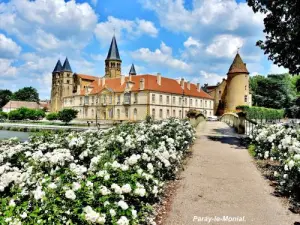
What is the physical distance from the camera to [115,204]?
13.2 ft

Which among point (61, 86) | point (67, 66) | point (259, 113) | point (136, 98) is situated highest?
point (67, 66)

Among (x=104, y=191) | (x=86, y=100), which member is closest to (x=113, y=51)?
(x=86, y=100)

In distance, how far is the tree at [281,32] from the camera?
45.3 ft

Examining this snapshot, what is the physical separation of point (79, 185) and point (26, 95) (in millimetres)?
125357

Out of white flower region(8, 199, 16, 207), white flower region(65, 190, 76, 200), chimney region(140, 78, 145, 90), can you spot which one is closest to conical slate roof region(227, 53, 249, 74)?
chimney region(140, 78, 145, 90)

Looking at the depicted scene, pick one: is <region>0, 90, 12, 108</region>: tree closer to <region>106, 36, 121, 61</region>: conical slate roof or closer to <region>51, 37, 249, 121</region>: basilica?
<region>51, 37, 249, 121</region>: basilica

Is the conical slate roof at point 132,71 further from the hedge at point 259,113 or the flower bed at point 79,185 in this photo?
the flower bed at point 79,185

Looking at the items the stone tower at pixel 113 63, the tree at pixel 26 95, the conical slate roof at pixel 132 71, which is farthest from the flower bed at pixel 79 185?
the tree at pixel 26 95

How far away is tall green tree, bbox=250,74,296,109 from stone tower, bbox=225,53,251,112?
36.6 ft

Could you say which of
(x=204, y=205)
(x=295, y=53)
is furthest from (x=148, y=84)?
(x=204, y=205)

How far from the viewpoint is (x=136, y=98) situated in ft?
196

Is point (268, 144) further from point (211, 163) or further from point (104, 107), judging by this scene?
point (104, 107)

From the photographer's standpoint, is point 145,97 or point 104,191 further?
point 145,97

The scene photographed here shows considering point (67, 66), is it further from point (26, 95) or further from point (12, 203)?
point (12, 203)
